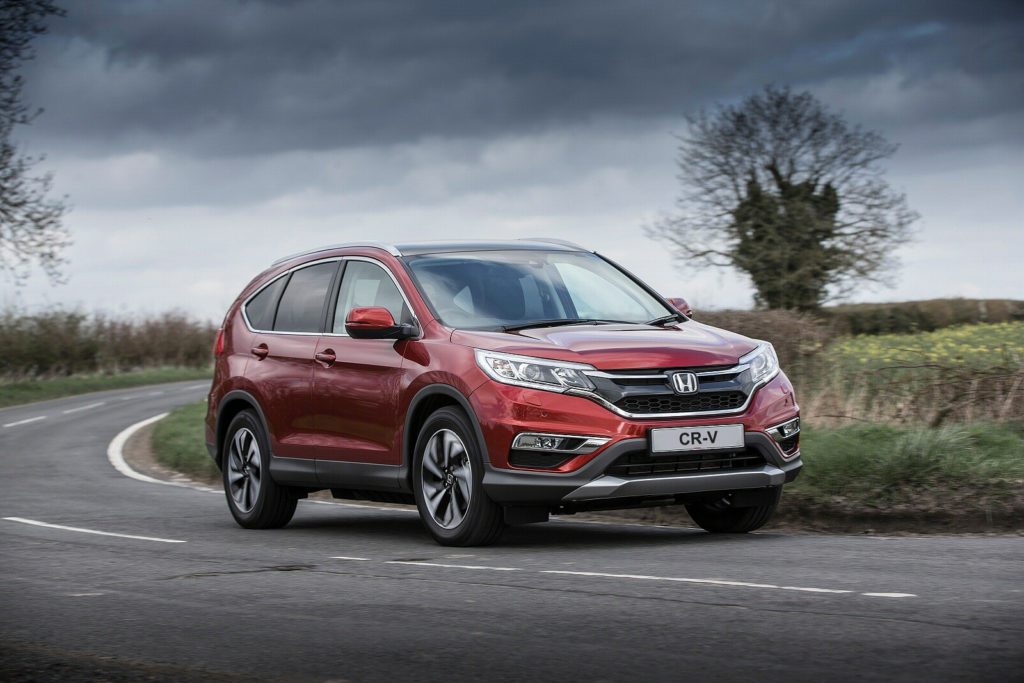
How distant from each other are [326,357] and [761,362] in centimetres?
294

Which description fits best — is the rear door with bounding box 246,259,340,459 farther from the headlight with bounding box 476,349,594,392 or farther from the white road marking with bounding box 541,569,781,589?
the white road marking with bounding box 541,569,781,589

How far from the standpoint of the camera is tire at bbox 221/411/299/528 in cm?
1059

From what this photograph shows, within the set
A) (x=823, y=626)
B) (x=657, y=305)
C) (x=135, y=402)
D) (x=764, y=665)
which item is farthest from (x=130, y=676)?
(x=135, y=402)

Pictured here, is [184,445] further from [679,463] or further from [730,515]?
[679,463]

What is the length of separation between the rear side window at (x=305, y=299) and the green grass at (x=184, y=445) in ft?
21.2

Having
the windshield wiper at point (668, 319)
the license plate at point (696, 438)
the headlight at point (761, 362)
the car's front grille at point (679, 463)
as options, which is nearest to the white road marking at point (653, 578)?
the car's front grille at point (679, 463)

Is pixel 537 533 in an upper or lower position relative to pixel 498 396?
lower

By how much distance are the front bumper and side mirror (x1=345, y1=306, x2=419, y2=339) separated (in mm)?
1193

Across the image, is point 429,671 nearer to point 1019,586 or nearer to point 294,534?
point 1019,586

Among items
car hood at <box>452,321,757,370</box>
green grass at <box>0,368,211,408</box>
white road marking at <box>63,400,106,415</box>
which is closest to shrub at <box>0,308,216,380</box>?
green grass at <box>0,368,211,408</box>

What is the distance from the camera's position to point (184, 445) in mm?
19328

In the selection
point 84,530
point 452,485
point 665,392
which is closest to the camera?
point 665,392

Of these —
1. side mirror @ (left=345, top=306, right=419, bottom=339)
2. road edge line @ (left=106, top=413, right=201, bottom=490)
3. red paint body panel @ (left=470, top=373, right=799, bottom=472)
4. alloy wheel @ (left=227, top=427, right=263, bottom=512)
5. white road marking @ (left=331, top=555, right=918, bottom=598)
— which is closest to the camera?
white road marking @ (left=331, top=555, right=918, bottom=598)

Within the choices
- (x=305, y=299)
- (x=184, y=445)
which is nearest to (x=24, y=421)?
(x=184, y=445)
